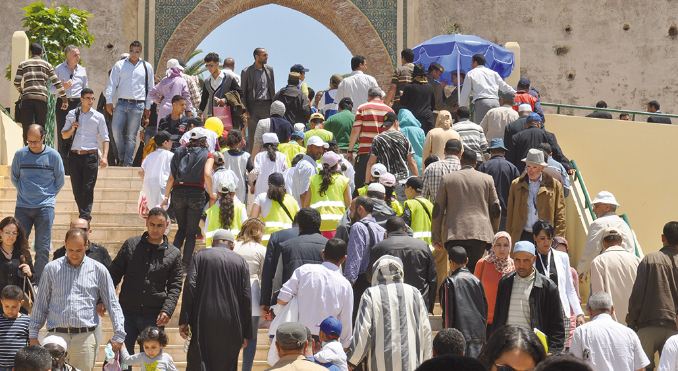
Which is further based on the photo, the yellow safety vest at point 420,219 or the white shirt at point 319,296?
the yellow safety vest at point 420,219

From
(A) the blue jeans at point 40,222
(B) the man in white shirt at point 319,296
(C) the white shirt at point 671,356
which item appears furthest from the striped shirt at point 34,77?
(C) the white shirt at point 671,356

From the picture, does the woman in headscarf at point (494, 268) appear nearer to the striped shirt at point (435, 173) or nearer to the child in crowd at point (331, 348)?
the child in crowd at point (331, 348)

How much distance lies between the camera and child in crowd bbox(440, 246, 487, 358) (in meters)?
10.5

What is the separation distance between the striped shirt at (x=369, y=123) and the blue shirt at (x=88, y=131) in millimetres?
2584

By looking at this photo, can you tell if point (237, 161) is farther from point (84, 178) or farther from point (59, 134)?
point (59, 134)

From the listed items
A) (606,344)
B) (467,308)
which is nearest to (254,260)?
(467,308)

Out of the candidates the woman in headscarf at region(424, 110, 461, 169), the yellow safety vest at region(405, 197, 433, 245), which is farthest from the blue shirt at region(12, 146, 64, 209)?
the woman in headscarf at region(424, 110, 461, 169)

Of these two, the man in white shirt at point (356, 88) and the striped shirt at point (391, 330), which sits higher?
the man in white shirt at point (356, 88)

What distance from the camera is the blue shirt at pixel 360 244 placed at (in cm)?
1166

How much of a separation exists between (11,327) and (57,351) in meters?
1.28

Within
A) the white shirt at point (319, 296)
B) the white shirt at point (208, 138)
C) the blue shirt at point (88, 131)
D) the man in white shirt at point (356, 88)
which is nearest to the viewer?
the white shirt at point (319, 296)

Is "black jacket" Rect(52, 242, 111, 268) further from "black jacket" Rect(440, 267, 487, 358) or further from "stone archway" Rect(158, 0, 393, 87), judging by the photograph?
"stone archway" Rect(158, 0, 393, 87)

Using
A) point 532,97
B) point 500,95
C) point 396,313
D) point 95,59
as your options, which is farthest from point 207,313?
point 95,59

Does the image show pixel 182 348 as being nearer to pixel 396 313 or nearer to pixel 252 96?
pixel 396 313
